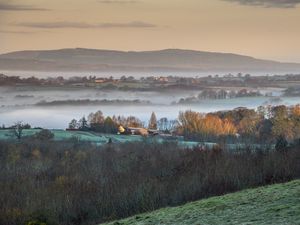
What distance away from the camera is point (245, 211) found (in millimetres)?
22359

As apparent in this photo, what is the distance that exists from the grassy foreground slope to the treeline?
18.5 feet

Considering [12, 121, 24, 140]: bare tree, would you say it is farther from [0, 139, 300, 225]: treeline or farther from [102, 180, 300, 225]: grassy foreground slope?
[102, 180, 300, 225]: grassy foreground slope

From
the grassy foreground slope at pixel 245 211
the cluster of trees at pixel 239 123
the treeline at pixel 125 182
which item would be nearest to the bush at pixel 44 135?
the cluster of trees at pixel 239 123

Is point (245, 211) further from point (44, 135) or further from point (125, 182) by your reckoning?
point (44, 135)

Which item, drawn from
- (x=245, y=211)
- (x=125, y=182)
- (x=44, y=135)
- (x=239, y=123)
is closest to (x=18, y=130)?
(x=44, y=135)

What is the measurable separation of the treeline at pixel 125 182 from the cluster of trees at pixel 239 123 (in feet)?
141

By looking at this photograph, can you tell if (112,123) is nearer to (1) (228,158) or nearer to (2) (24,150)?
(2) (24,150)

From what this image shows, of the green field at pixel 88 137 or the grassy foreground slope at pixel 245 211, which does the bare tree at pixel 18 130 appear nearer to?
the green field at pixel 88 137

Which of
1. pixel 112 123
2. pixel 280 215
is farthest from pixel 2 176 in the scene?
pixel 112 123

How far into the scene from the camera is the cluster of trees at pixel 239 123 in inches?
5522

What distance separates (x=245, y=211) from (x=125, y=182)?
41553 millimetres

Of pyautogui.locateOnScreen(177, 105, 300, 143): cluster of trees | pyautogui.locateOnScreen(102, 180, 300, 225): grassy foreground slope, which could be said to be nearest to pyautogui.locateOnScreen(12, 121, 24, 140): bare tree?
pyautogui.locateOnScreen(177, 105, 300, 143): cluster of trees

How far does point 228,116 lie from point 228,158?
355 feet

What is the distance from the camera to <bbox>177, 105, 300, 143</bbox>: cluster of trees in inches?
5522
